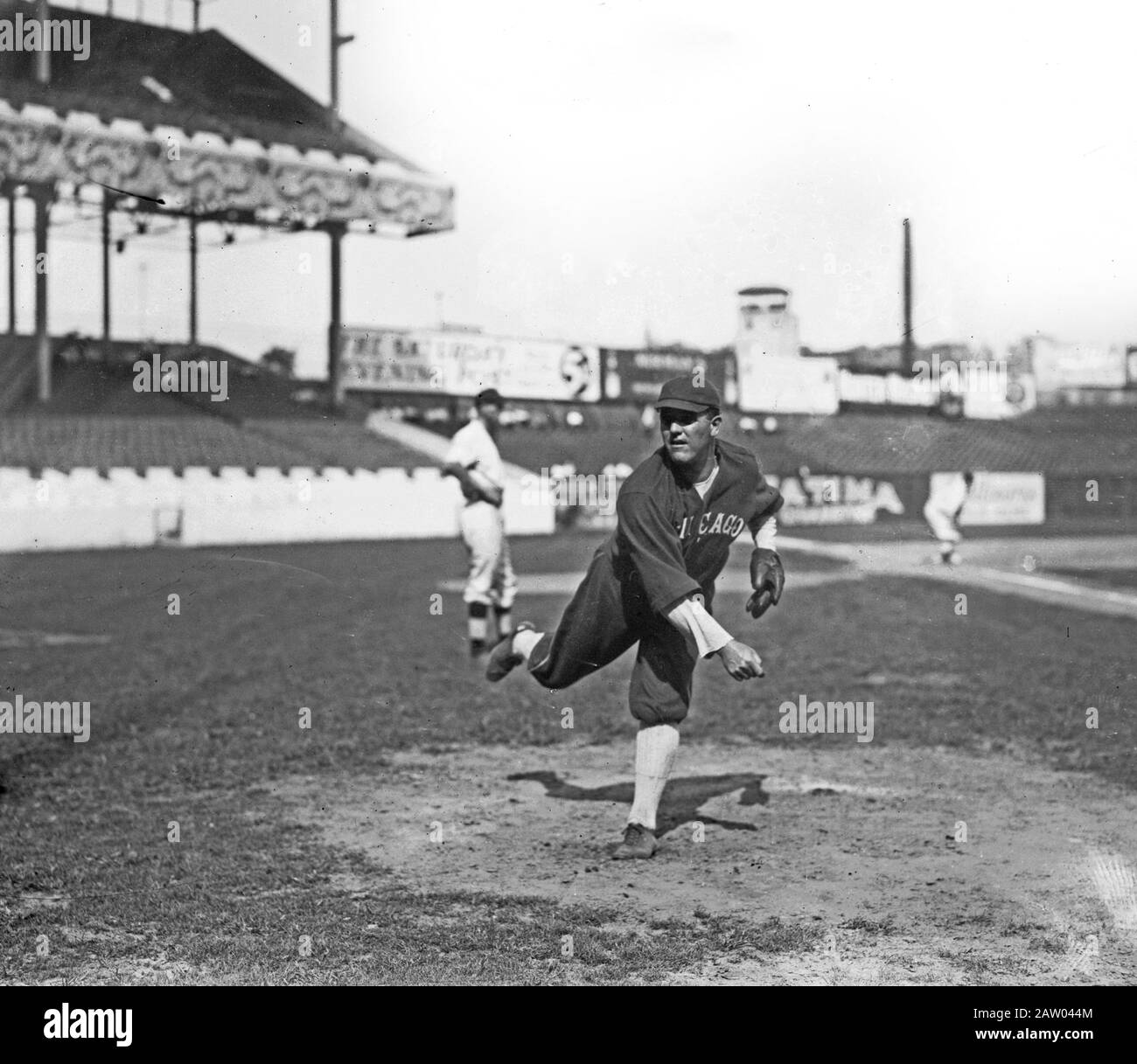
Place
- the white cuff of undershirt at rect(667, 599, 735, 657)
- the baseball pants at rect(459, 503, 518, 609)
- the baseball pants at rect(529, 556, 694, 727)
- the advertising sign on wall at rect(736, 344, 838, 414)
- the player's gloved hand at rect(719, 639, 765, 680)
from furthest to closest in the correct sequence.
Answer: the advertising sign on wall at rect(736, 344, 838, 414) → the baseball pants at rect(459, 503, 518, 609) → the baseball pants at rect(529, 556, 694, 727) → the white cuff of undershirt at rect(667, 599, 735, 657) → the player's gloved hand at rect(719, 639, 765, 680)

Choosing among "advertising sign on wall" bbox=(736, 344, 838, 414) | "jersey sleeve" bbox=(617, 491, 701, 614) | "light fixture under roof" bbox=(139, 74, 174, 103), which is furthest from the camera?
"advertising sign on wall" bbox=(736, 344, 838, 414)

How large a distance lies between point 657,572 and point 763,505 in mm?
861

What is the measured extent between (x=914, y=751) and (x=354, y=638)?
24.3 feet

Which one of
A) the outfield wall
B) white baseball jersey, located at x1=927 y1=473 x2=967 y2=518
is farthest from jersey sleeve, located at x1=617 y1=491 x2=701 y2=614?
the outfield wall

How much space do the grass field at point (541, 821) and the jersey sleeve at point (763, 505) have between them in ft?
4.71

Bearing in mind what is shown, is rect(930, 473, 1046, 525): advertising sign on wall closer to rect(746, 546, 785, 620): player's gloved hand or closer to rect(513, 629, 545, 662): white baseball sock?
rect(513, 629, 545, 662): white baseball sock

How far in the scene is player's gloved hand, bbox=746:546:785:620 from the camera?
5867mm

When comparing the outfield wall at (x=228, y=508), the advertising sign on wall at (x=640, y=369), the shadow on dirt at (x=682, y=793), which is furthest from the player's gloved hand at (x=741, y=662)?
the advertising sign on wall at (x=640, y=369)

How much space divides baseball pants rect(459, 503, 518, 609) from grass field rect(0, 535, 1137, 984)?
0.84m

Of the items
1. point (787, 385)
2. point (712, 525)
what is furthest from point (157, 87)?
point (712, 525)

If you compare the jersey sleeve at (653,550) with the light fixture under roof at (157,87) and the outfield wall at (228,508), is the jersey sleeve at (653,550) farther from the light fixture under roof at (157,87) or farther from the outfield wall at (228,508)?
the light fixture under roof at (157,87)

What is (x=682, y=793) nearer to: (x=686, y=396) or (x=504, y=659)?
(x=504, y=659)

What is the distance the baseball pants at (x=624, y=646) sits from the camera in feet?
19.4
